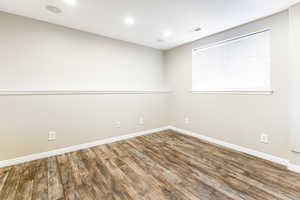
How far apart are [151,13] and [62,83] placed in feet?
6.42

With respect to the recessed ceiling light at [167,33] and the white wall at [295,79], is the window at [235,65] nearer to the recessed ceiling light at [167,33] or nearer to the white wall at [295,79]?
the white wall at [295,79]

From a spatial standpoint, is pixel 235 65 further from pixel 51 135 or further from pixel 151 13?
pixel 51 135

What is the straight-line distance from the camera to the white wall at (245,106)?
1.90 meters

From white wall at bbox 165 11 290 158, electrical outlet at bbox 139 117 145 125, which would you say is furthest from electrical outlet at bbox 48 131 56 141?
white wall at bbox 165 11 290 158

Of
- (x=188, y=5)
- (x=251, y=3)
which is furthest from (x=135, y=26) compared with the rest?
(x=251, y=3)

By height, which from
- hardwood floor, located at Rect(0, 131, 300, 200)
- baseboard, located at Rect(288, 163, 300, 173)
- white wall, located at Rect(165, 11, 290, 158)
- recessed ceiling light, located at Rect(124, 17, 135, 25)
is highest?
recessed ceiling light, located at Rect(124, 17, 135, 25)

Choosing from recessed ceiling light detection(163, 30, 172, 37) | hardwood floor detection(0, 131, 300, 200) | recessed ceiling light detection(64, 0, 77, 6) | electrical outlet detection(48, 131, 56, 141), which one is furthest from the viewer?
recessed ceiling light detection(163, 30, 172, 37)

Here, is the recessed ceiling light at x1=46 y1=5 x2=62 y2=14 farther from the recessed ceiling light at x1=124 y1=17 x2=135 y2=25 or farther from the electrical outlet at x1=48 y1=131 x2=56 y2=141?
the electrical outlet at x1=48 y1=131 x2=56 y2=141

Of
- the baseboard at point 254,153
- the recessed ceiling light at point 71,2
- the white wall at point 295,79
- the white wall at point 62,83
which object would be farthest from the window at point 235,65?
the recessed ceiling light at point 71,2

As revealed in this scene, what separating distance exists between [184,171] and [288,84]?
1918 millimetres

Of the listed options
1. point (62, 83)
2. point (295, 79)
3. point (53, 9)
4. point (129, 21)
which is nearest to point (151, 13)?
point (129, 21)

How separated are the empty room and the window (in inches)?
0.7

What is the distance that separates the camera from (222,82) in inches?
105

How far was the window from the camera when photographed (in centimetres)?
211
